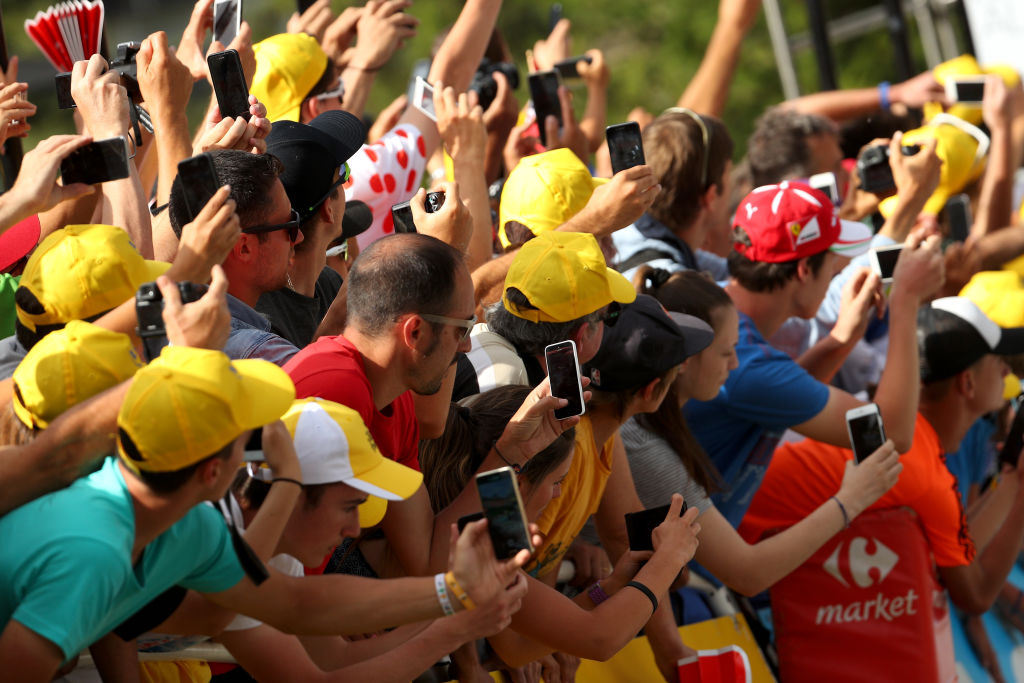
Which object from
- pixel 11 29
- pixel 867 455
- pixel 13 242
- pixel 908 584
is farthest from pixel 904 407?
pixel 11 29

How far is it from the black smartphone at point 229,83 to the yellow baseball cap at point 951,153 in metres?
3.53

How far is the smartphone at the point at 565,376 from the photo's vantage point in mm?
3125

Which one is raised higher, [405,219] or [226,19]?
[226,19]

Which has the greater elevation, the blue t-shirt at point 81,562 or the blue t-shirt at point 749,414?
the blue t-shirt at point 81,562

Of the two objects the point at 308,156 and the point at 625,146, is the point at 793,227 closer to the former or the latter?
the point at 625,146

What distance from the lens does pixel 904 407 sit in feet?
14.4

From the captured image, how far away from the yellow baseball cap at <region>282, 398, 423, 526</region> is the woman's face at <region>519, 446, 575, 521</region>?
1.69ft

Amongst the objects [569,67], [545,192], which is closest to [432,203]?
[545,192]

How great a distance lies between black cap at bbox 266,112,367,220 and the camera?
11.4 ft

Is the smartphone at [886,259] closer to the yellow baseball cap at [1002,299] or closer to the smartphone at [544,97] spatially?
the yellow baseball cap at [1002,299]

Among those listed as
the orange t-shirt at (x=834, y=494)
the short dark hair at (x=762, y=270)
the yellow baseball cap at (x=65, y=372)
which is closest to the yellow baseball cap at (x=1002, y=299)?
the orange t-shirt at (x=834, y=494)

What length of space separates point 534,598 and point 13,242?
174 cm

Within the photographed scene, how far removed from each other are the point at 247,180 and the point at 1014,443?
340 cm

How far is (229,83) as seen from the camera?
3621mm
